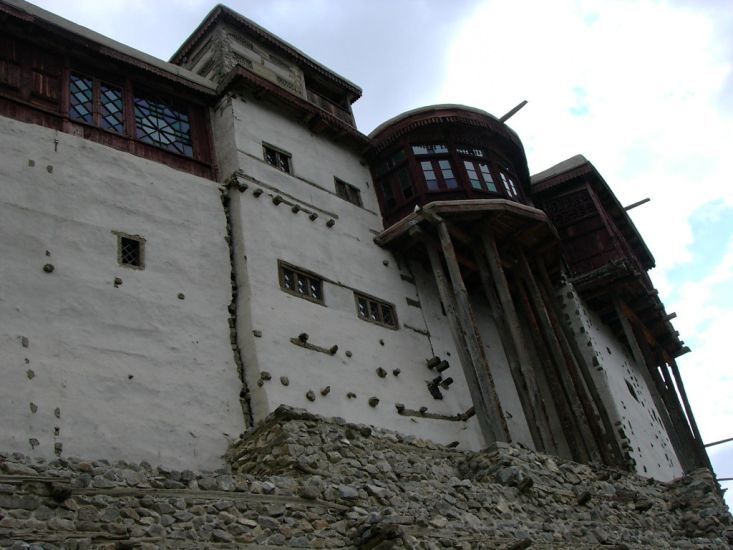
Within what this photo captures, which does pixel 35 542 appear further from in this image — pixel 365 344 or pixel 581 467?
pixel 581 467

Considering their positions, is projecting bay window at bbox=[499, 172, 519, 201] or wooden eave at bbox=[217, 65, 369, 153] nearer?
wooden eave at bbox=[217, 65, 369, 153]

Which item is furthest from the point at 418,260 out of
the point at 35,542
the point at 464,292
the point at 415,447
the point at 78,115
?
the point at 35,542

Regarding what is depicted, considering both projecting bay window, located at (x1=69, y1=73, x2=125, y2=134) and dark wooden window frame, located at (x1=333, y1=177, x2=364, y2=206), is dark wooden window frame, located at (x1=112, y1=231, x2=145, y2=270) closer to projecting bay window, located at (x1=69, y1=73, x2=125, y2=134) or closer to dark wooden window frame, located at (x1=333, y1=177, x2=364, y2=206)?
projecting bay window, located at (x1=69, y1=73, x2=125, y2=134)

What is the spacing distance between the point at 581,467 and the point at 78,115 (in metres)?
12.2

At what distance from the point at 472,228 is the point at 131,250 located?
344 inches

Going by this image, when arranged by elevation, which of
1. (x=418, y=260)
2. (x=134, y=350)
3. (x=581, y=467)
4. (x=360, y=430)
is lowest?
(x=581, y=467)

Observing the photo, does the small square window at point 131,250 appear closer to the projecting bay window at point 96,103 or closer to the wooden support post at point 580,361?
the projecting bay window at point 96,103

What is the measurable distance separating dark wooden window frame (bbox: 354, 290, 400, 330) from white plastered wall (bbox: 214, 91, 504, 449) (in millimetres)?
143

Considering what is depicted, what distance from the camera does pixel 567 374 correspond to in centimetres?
1789

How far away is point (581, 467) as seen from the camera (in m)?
14.6

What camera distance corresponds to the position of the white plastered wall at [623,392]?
19.9m

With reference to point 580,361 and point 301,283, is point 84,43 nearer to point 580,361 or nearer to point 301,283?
point 301,283

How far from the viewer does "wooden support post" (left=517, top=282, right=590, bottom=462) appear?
17.1 meters

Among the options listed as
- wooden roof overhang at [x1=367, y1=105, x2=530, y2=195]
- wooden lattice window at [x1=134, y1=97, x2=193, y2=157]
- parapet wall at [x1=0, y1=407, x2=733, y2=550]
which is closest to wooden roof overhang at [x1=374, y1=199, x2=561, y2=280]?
wooden roof overhang at [x1=367, y1=105, x2=530, y2=195]
